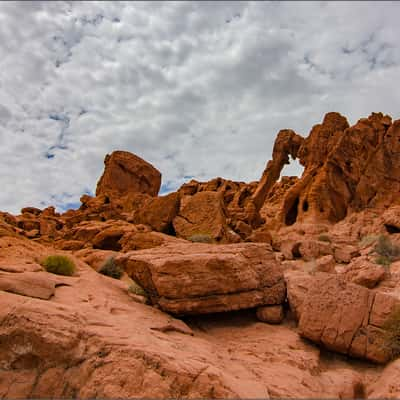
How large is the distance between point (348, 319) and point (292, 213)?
29445 millimetres

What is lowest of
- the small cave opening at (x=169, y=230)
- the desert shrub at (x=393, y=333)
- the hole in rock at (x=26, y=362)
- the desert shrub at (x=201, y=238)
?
the hole in rock at (x=26, y=362)

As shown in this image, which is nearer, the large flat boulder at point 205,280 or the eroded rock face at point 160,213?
the large flat boulder at point 205,280

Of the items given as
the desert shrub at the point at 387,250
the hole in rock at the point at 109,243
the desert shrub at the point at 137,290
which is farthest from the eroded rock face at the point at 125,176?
the desert shrub at the point at 137,290

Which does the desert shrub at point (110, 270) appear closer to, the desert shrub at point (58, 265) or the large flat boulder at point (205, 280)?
the desert shrub at point (58, 265)

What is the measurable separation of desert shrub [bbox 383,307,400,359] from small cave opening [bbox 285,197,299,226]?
2839 centimetres

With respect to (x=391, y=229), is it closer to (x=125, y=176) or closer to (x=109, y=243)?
(x=109, y=243)

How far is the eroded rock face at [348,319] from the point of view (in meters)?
5.98

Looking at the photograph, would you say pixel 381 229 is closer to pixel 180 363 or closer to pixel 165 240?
pixel 165 240

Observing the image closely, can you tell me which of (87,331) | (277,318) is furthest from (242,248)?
(87,331)

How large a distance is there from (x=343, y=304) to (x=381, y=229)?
2074cm

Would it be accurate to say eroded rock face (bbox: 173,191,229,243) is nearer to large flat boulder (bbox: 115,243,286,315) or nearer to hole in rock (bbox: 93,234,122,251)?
hole in rock (bbox: 93,234,122,251)

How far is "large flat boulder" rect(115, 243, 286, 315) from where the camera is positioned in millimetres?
7184

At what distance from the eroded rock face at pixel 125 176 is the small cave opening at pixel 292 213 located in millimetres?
14818

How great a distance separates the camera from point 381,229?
24.3 meters
